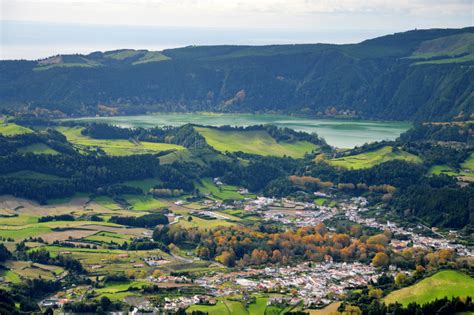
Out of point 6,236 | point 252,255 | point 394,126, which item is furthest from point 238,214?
point 394,126

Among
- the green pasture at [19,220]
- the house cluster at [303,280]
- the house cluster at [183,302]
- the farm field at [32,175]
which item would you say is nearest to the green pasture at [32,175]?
the farm field at [32,175]

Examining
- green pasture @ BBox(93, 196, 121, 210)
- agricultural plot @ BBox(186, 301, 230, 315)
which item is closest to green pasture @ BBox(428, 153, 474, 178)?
green pasture @ BBox(93, 196, 121, 210)

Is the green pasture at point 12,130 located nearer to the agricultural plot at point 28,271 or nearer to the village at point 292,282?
the agricultural plot at point 28,271

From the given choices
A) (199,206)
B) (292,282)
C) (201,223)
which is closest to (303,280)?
(292,282)

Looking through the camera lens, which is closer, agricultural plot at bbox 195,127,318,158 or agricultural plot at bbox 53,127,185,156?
agricultural plot at bbox 53,127,185,156

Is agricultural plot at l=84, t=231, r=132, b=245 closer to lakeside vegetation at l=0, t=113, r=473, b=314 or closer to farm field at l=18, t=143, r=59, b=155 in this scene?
lakeside vegetation at l=0, t=113, r=473, b=314

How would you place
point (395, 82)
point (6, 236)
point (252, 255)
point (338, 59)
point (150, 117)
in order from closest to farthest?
1. point (252, 255)
2. point (6, 236)
3. point (150, 117)
4. point (395, 82)
5. point (338, 59)

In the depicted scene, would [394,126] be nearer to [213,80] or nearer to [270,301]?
[213,80]
